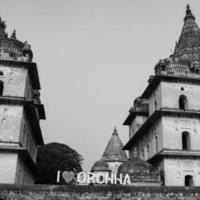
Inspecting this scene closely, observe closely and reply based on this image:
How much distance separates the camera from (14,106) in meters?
26.2

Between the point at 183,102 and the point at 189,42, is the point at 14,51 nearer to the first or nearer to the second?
the point at 183,102

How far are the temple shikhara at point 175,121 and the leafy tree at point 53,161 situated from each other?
18978mm

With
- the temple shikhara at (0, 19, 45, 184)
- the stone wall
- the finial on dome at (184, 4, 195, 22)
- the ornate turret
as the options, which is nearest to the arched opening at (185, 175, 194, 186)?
the stone wall

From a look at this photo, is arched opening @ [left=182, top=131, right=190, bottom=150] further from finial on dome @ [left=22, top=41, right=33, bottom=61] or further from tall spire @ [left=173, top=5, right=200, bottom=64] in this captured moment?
finial on dome @ [left=22, top=41, right=33, bottom=61]

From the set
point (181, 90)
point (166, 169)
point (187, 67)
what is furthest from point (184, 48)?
point (166, 169)

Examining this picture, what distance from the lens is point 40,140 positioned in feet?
127

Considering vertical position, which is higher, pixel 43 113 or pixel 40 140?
pixel 43 113

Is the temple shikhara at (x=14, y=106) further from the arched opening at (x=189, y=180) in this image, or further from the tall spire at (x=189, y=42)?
the tall spire at (x=189, y=42)

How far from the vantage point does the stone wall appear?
18359 millimetres

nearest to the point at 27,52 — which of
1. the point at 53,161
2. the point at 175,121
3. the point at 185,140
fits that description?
the point at 175,121

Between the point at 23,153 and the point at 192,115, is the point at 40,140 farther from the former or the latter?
the point at 192,115

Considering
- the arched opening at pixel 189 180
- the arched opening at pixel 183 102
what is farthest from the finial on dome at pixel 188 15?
the arched opening at pixel 189 180

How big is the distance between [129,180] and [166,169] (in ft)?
14.5

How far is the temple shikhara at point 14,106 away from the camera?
80.6 ft
